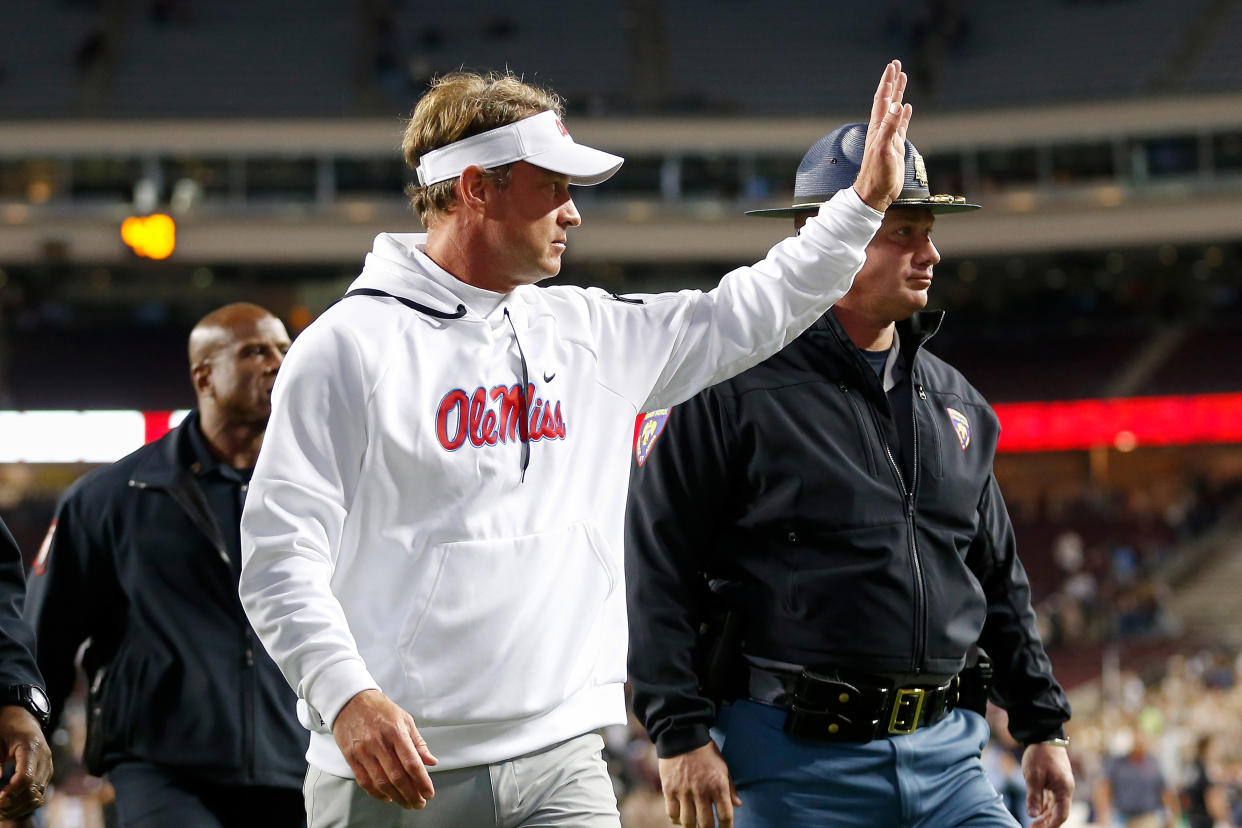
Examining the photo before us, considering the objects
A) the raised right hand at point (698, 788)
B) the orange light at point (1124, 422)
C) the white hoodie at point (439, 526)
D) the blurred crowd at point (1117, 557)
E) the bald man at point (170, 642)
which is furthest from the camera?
the orange light at point (1124, 422)

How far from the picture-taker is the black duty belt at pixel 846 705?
3314mm

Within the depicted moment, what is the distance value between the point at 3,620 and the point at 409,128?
4.02 feet

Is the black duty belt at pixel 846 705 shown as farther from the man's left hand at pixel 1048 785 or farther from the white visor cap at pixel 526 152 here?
the white visor cap at pixel 526 152

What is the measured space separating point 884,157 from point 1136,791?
1053cm

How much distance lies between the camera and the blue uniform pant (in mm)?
3307

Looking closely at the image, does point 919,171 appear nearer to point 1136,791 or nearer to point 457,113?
point 457,113

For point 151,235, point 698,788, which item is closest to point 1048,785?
point 698,788

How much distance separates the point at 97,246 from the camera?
29.7m

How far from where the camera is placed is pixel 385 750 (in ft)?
7.39

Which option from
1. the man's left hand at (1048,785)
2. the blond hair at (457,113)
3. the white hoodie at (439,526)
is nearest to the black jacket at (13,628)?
the white hoodie at (439,526)

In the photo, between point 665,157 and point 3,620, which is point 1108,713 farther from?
point 665,157

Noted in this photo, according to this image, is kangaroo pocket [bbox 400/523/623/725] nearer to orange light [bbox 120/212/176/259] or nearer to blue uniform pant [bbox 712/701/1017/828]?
blue uniform pant [bbox 712/701/1017/828]

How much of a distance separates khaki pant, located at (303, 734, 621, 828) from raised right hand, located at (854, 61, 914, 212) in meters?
1.22

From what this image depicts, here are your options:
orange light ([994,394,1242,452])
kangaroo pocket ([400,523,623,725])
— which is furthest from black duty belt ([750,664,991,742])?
orange light ([994,394,1242,452])
